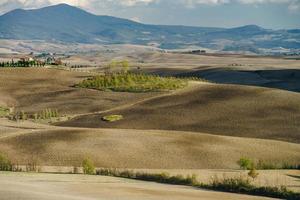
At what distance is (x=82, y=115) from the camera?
6588cm

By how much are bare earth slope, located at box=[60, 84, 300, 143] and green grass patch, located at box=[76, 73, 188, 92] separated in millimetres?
6759

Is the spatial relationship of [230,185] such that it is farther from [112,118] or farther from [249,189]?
[112,118]

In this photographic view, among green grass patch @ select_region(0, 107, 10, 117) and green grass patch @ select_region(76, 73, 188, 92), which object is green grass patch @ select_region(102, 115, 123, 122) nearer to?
green grass patch @ select_region(0, 107, 10, 117)

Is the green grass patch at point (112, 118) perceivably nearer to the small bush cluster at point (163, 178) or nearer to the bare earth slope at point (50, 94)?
the bare earth slope at point (50, 94)

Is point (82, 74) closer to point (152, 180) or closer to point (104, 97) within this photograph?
point (104, 97)

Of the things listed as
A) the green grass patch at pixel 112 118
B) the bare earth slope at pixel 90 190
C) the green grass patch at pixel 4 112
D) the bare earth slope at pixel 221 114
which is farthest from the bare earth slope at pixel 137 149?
the green grass patch at pixel 4 112

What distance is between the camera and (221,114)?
62094 mm

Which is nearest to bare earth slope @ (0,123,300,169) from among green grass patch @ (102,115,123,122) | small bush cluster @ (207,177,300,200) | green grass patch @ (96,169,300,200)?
green grass patch @ (96,169,300,200)

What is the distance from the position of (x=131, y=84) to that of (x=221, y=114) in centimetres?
2602

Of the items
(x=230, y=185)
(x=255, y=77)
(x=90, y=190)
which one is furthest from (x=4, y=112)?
(x=255, y=77)

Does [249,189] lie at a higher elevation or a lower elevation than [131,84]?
higher

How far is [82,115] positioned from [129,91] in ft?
54.3

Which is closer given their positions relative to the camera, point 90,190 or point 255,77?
point 90,190

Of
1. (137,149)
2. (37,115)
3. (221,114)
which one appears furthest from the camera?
(37,115)
